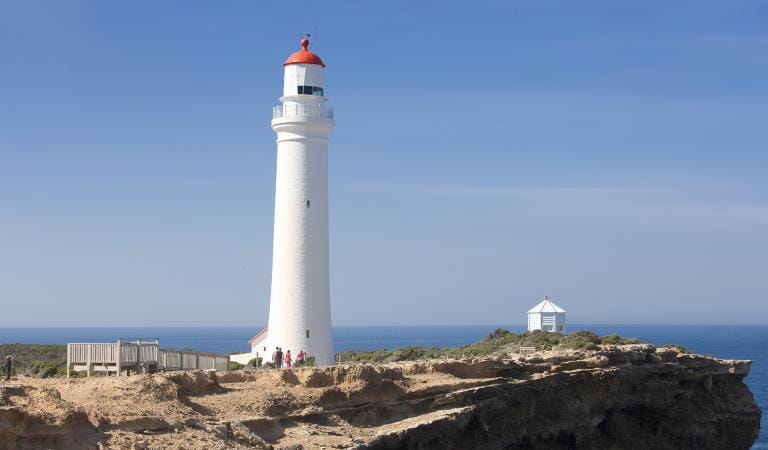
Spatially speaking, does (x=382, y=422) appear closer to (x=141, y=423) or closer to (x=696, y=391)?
(x=141, y=423)

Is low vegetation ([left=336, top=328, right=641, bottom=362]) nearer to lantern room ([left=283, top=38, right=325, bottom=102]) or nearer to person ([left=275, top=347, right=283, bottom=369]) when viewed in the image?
person ([left=275, top=347, right=283, bottom=369])

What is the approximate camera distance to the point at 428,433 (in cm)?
2195

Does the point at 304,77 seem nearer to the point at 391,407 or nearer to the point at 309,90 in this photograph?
the point at 309,90

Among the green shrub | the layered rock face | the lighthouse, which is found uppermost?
the lighthouse

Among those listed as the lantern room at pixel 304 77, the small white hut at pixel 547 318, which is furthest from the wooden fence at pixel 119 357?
the small white hut at pixel 547 318

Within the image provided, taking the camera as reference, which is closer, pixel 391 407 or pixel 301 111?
pixel 391 407


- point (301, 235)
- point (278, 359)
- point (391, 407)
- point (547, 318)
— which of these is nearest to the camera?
point (391, 407)

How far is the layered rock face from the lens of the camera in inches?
674

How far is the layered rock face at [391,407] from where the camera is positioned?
1711 cm

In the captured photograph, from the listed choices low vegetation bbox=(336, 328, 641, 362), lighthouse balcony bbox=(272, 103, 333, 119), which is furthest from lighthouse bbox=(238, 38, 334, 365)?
low vegetation bbox=(336, 328, 641, 362)

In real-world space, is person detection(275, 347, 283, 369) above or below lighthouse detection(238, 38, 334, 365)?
below

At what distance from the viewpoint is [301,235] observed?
33531 millimetres

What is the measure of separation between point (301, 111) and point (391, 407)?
14350mm

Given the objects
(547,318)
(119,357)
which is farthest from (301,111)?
(547,318)
